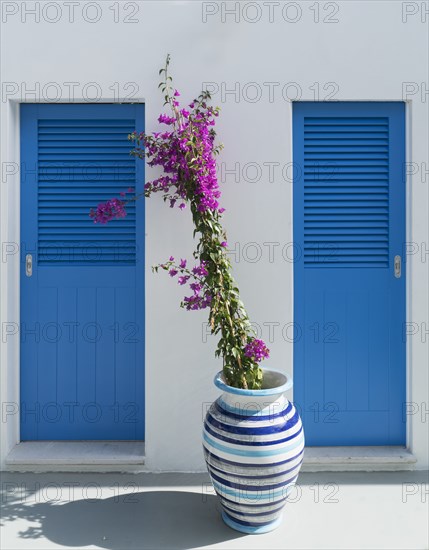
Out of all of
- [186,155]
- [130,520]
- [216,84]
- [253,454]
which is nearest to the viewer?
[253,454]

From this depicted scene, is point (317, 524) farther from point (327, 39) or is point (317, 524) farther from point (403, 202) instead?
point (327, 39)

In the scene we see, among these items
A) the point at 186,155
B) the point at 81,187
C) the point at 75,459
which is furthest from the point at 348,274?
the point at 75,459

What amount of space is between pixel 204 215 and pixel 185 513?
1.68 meters

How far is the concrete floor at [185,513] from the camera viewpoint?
8.23 feet

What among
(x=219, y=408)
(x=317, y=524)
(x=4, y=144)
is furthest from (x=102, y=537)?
(x=4, y=144)

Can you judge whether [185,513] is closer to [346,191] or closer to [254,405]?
[254,405]

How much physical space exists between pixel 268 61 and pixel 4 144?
71.4 inches

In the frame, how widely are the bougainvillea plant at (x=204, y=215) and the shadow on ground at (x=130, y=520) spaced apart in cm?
77

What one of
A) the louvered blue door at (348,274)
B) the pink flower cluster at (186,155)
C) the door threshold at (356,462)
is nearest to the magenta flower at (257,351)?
the louvered blue door at (348,274)

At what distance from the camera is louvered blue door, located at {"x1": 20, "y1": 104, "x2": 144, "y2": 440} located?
339cm

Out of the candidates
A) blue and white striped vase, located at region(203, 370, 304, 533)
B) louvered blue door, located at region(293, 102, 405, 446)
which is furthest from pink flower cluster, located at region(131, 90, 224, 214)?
blue and white striped vase, located at region(203, 370, 304, 533)

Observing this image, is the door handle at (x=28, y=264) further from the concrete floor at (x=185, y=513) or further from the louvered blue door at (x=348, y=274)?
the louvered blue door at (x=348, y=274)

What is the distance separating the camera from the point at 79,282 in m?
3.42

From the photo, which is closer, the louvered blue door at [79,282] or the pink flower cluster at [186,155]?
the pink flower cluster at [186,155]
